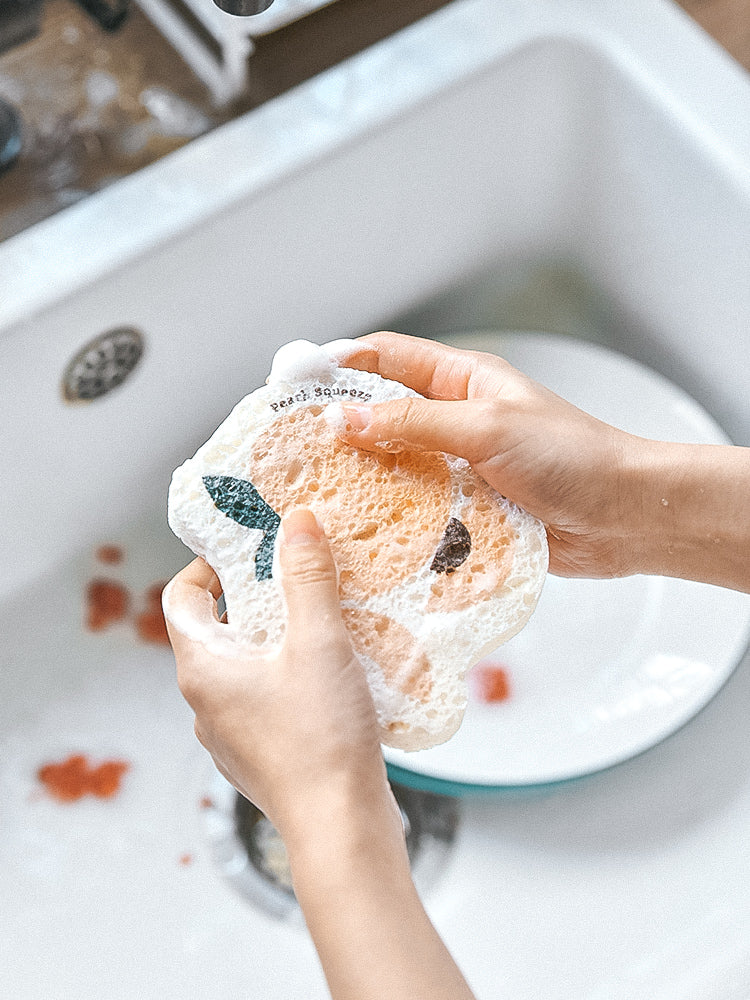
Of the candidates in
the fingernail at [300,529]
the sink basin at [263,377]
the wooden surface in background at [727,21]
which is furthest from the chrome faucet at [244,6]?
the wooden surface in background at [727,21]

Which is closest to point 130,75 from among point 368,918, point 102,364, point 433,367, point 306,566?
point 102,364

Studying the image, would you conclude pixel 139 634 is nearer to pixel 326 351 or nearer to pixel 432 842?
pixel 432 842

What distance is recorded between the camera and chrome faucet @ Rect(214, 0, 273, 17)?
61cm

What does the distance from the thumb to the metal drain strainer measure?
268 millimetres

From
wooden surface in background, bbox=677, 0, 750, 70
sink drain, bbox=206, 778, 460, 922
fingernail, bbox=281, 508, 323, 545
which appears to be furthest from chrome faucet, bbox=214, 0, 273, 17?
sink drain, bbox=206, 778, 460, 922

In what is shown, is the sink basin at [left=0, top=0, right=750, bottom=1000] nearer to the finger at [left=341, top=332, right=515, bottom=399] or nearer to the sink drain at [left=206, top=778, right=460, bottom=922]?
the sink drain at [left=206, top=778, right=460, bottom=922]

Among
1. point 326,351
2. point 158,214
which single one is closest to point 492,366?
point 326,351

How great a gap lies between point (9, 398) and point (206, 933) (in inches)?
16.4

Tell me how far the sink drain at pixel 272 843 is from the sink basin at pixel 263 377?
10 millimetres

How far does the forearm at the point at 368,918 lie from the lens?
460 millimetres

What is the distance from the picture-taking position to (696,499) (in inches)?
24.3

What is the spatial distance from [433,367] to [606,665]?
0.35 m

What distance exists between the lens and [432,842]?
86 centimetres

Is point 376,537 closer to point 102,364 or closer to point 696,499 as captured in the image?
point 696,499
